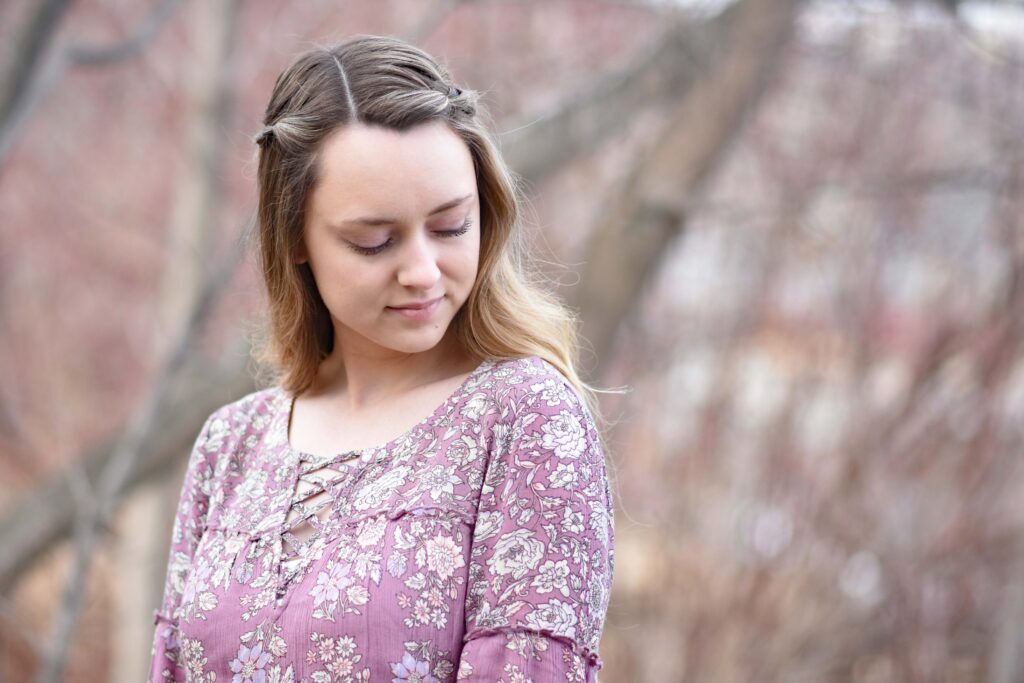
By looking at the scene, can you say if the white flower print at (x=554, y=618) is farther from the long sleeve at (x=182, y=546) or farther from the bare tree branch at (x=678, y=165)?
the bare tree branch at (x=678, y=165)

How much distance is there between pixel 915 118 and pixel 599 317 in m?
2.08

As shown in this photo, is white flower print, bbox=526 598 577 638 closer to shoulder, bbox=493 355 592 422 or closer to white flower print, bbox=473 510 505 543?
white flower print, bbox=473 510 505 543

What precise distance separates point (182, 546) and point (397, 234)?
24.4 inches

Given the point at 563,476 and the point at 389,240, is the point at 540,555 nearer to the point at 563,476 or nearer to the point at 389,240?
the point at 563,476

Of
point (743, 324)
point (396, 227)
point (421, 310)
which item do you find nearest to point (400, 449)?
point (421, 310)

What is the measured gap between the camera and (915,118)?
210 inches

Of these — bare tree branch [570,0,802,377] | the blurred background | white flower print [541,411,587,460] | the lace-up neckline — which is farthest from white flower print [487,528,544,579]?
bare tree branch [570,0,802,377]

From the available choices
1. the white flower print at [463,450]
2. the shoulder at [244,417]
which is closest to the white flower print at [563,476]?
the white flower print at [463,450]

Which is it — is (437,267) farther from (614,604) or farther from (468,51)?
(468,51)

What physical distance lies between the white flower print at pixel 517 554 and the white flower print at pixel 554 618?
0.04 meters

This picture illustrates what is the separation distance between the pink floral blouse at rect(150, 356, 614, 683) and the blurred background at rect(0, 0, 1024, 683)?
5.44ft

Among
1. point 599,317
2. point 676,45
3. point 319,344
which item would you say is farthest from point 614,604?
point 319,344

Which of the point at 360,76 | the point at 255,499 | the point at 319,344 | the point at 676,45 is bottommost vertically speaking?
the point at 255,499

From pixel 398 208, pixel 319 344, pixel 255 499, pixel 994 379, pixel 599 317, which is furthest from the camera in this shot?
pixel 994 379
